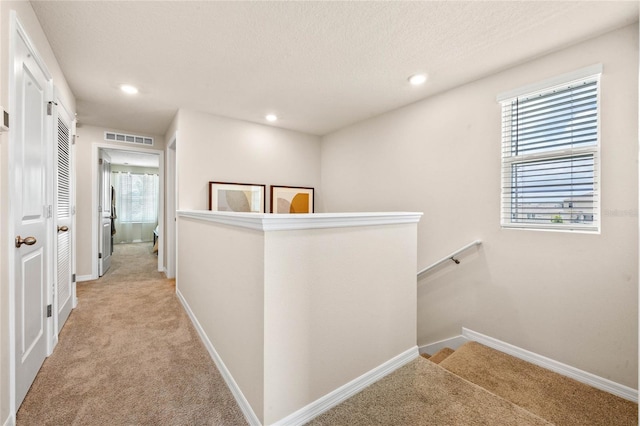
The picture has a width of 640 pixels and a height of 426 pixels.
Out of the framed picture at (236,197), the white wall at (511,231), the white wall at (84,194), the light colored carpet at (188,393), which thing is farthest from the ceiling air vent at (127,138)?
the white wall at (511,231)

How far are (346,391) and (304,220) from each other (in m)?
1.05

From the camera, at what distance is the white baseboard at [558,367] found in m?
1.71

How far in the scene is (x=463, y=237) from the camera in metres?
2.50

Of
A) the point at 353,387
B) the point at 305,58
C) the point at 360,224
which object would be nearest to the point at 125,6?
the point at 305,58

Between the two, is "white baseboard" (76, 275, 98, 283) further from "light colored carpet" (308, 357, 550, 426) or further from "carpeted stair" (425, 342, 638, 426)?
"carpeted stair" (425, 342, 638, 426)

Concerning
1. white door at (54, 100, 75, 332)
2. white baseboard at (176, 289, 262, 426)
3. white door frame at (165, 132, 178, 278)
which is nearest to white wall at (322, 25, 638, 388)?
white baseboard at (176, 289, 262, 426)

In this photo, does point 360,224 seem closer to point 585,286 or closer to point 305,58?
point 305,58

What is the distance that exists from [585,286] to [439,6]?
6.79ft

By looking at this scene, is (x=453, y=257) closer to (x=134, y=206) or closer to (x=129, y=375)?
(x=129, y=375)

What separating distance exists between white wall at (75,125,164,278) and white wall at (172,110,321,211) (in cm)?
180

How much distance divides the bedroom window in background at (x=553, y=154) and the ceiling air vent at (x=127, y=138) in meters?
4.82

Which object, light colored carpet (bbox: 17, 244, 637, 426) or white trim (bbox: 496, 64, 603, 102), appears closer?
light colored carpet (bbox: 17, 244, 637, 426)

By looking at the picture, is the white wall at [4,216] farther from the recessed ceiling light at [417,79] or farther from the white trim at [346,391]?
the recessed ceiling light at [417,79]

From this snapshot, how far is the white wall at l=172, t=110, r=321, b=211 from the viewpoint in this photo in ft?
10.6
